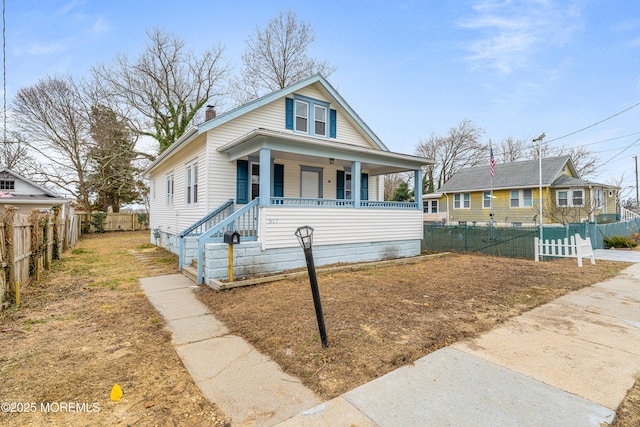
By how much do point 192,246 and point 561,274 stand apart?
10005 millimetres

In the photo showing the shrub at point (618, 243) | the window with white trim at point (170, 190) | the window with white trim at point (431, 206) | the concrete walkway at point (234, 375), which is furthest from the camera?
the window with white trim at point (431, 206)

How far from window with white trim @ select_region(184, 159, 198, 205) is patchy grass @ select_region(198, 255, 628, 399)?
5.04 metres

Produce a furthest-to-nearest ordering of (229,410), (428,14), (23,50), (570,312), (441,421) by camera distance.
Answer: (428,14) < (23,50) < (570,312) < (229,410) < (441,421)

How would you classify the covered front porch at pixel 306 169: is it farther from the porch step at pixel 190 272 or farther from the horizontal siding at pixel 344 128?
the porch step at pixel 190 272

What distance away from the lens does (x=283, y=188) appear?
34.7 ft

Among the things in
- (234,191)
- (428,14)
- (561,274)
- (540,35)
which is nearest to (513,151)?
(540,35)

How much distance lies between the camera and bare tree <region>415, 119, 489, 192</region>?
35031 mm

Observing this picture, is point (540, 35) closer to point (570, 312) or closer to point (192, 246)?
point (570, 312)

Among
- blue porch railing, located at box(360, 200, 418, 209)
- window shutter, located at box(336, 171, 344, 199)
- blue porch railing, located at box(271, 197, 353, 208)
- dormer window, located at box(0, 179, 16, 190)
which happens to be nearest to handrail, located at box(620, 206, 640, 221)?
blue porch railing, located at box(360, 200, 418, 209)

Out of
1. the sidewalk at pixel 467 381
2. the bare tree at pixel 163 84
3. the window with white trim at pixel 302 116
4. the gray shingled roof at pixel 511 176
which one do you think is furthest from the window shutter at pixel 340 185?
the bare tree at pixel 163 84

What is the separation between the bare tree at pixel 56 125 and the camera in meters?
23.1

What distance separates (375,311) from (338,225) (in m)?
4.38

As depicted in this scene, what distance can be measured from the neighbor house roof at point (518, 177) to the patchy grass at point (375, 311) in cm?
1582

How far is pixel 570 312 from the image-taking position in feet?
16.2
